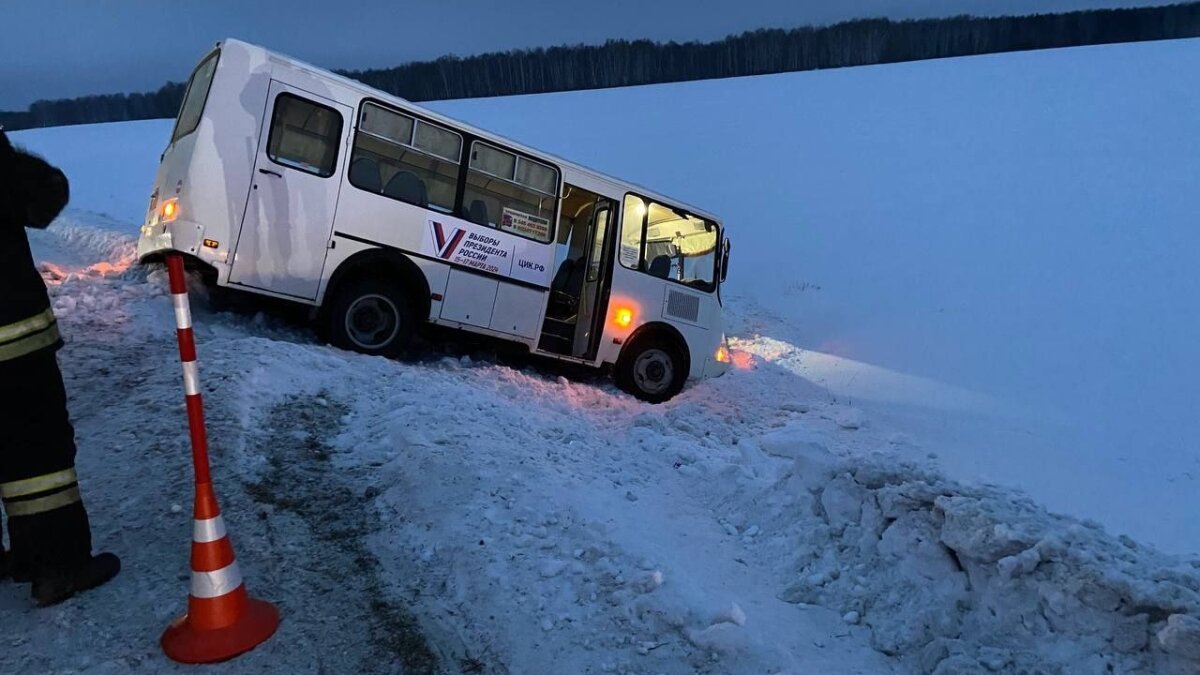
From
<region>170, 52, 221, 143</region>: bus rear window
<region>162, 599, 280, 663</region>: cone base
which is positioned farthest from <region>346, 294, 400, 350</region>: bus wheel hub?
→ <region>162, 599, 280, 663</region>: cone base

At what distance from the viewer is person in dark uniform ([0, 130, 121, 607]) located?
2.75 meters

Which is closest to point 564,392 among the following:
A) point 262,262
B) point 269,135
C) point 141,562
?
point 262,262

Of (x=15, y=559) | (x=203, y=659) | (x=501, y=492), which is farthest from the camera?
(x=501, y=492)

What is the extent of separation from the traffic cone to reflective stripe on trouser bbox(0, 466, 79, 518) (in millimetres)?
550

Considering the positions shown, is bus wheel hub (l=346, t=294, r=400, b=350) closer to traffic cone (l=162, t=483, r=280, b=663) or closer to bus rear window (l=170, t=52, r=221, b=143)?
bus rear window (l=170, t=52, r=221, b=143)

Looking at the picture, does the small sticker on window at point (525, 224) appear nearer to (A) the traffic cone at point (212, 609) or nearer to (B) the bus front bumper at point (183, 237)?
(B) the bus front bumper at point (183, 237)

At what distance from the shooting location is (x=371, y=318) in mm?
7484

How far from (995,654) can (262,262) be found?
6.49 m

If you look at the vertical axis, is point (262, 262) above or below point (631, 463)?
above

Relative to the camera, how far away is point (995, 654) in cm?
304

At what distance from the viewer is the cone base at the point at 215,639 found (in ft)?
8.75

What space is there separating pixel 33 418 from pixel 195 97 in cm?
530

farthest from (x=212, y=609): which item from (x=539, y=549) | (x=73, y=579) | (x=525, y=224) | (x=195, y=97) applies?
(x=525, y=224)

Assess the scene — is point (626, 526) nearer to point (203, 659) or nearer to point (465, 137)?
point (203, 659)
